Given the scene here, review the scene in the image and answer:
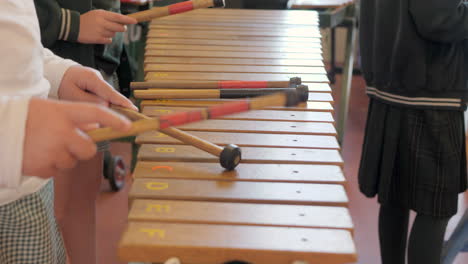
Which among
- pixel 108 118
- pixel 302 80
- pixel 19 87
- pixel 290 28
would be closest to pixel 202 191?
pixel 108 118

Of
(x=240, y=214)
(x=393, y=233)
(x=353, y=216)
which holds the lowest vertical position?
(x=353, y=216)

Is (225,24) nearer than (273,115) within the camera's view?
No

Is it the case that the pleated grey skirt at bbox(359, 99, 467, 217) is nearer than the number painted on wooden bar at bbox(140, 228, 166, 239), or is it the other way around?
the number painted on wooden bar at bbox(140, 228, 166, 239)

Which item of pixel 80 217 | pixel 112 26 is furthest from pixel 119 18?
pixel 80 217

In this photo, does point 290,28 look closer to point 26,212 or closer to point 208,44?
point 208,44

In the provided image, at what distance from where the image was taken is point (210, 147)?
975mm

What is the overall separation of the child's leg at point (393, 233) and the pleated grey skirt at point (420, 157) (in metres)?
0.09

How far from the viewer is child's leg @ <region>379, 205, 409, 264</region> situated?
→ 1833 mm

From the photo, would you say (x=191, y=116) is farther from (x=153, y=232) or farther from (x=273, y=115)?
(x=273, y=115)

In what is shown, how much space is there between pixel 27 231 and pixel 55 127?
33cm

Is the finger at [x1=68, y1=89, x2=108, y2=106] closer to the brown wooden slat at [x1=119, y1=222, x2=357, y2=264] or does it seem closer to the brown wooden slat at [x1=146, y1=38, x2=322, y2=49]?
the brown wooden slat at [x1=119, y1=222, x2=357, y2=264]

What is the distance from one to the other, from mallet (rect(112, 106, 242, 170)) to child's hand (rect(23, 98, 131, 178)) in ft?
0.80

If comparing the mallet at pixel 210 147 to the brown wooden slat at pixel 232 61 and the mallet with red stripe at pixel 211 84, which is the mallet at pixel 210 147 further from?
the brown wooden slat at pixel 232 61

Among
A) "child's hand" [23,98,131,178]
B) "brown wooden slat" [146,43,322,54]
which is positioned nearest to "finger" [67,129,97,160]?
"child's hand" [23,98,131,178]
